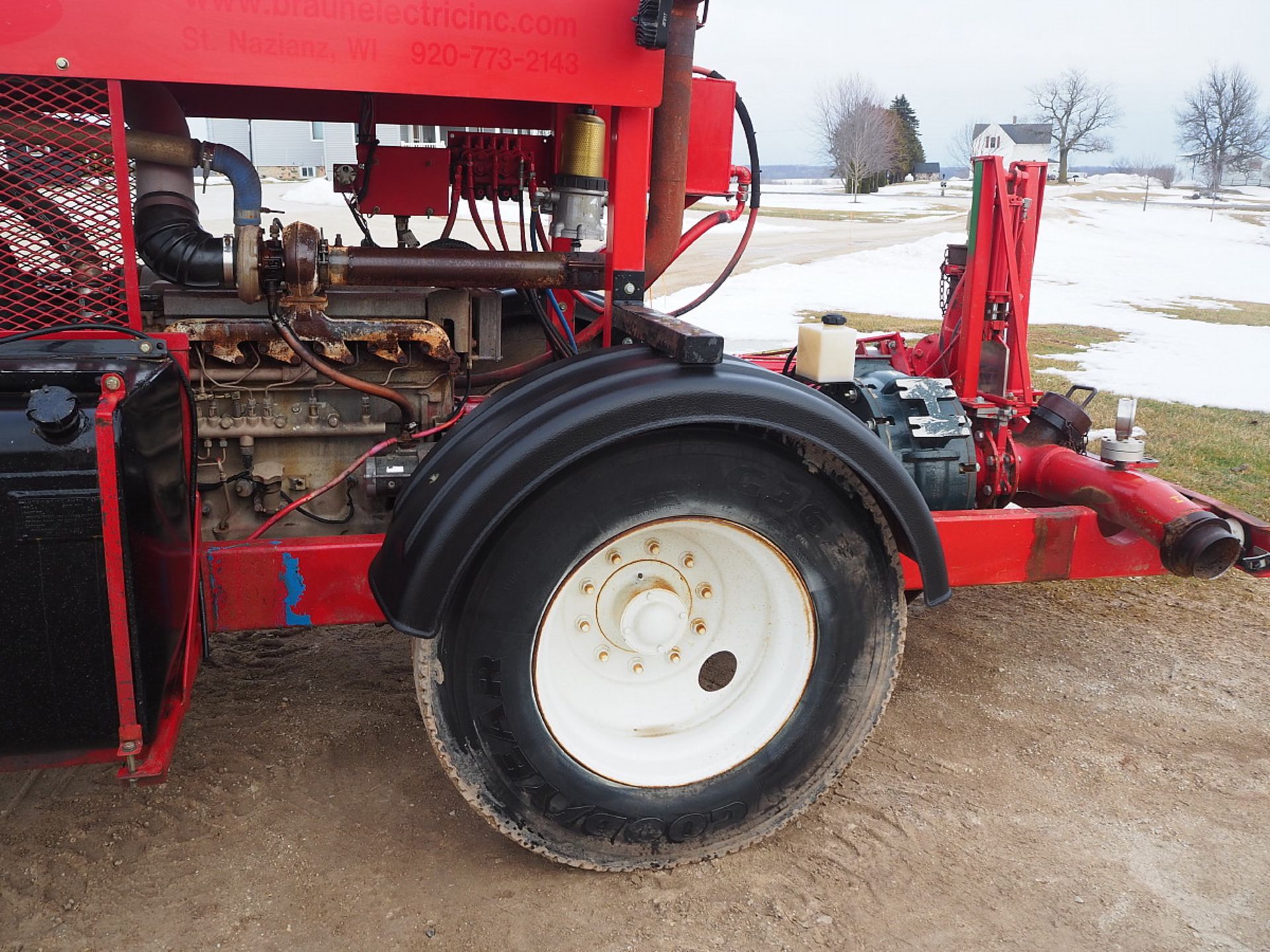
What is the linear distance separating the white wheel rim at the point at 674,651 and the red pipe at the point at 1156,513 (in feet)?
3.96

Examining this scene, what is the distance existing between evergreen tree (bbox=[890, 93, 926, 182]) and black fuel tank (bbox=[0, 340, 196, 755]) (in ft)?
202

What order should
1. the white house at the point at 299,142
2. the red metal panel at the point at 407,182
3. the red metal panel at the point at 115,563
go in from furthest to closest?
the white house at the point at 299,142
the red metal panel at the point at 407,182
the red metal panel at the point at 115,563

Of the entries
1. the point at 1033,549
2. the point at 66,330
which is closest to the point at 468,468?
the point at 66,330

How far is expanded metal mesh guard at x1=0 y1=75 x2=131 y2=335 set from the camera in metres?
2.12

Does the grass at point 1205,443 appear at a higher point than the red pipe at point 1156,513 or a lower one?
lower

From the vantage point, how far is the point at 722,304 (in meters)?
13.4

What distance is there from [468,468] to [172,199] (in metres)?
1.07

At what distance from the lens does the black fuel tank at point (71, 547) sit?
1879 mm

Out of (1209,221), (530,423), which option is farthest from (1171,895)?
(1209,221)

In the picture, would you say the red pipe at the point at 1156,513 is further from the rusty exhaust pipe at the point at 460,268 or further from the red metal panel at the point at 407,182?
the red metal panel at the point at 407,182

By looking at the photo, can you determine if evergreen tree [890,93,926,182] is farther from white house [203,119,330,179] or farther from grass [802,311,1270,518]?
grass [802,311,1270,518]

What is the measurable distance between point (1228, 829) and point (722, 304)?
11.0 meters

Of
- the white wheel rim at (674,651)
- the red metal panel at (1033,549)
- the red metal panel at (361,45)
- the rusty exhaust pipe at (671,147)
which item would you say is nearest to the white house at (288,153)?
the rusty exhaust pipe at (671,147)

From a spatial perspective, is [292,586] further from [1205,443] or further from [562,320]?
[1205,443]
